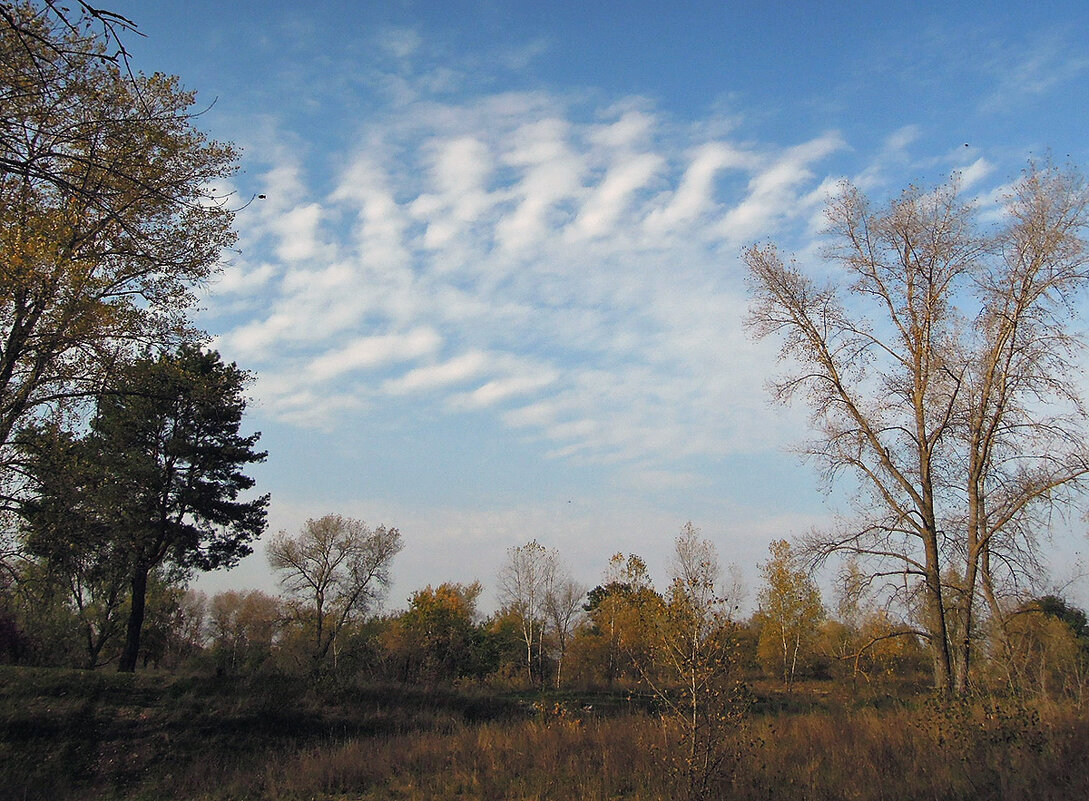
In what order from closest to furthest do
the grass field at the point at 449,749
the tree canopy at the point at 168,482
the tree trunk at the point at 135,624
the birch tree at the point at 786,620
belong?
the grass field at the point at 449,749, the tree canopy at the point at 168,482, the tree trunk at the point at 135,624, the birch tree at the point at 786,620

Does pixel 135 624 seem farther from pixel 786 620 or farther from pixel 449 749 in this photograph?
pixel 786 620

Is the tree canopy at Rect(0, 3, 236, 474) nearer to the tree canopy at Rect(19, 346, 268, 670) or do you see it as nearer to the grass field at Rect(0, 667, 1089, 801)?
the tree canopy at Rect(19, 346, 268, 670)

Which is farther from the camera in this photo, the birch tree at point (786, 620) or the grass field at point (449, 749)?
the birch tree at point (786, 620)

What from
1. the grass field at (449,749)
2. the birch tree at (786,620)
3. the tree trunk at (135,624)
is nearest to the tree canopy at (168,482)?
the tree trunk at (135,624)

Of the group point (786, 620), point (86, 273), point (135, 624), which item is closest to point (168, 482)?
point (135, 624)

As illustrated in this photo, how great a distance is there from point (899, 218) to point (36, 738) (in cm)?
2168

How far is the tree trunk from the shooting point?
73.7 feet

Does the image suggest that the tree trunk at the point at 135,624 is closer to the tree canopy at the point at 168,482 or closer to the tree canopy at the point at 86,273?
the tree canopy at the point at 168,482

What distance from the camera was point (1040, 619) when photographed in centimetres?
1455

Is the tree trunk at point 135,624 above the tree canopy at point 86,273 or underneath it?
underneath

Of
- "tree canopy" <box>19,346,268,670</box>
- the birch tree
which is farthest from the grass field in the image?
the birch tree

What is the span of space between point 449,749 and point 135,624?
1637 centimetres

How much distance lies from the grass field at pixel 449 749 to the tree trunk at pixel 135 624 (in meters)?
5.25

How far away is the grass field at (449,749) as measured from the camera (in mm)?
8281
